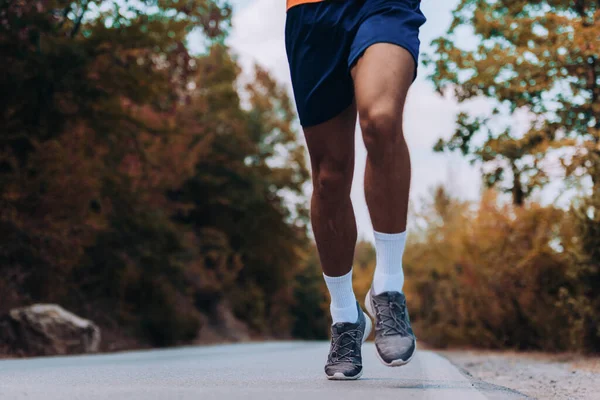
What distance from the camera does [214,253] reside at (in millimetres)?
26453

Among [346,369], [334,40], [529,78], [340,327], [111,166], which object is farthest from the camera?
[111,166]

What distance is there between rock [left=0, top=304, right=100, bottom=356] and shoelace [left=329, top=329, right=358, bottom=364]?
7799mm

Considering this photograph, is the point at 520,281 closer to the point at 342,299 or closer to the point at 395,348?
the point at 342,299

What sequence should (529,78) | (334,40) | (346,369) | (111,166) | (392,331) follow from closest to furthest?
(392,331) → (334,40) → (346,369) → (529,78) → (111,166)

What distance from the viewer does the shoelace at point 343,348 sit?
3.77 metres

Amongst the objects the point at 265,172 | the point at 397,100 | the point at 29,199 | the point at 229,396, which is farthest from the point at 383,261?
the point at 265,172

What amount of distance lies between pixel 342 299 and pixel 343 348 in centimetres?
24

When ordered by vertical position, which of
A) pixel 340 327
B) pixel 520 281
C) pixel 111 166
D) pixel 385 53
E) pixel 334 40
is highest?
pixel 111 166

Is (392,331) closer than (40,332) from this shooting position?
Yes

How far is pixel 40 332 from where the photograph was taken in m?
11.1

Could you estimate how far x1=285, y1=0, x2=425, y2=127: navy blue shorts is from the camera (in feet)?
11.4

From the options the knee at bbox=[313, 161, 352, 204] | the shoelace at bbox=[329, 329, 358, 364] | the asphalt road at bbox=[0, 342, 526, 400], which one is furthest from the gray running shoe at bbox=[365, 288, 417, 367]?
the knee at bbox=[313, 161, 352, 204]

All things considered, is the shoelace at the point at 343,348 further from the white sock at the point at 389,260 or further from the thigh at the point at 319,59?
the thigh at the point at 319,59


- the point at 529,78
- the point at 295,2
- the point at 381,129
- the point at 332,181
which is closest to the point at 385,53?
the point at 381,129
